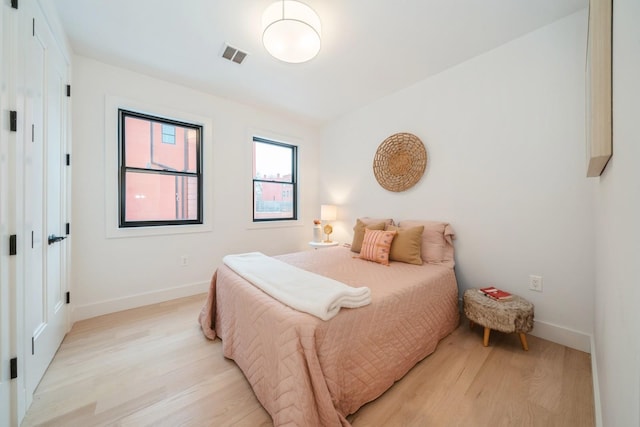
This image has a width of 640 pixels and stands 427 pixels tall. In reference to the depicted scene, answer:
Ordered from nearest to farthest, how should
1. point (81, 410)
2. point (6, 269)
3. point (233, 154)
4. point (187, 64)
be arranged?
point (6, 269) < point (81, 410) < point (187, 64) < point (233, 154)

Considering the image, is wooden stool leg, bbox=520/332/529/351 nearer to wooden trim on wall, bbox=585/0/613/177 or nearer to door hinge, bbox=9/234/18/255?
wooden trim on wall, bbox=585/0/613/177

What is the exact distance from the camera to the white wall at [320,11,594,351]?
177cm

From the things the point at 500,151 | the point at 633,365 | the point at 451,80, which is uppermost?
the point at 451,80

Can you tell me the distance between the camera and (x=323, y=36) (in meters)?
1.95

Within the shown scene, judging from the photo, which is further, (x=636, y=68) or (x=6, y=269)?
(x=6, y=269)

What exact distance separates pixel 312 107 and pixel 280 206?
61.4 inches

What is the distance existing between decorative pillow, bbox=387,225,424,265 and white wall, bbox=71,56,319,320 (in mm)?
1943

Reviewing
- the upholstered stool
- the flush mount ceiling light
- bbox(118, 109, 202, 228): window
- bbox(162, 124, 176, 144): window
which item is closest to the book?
the upholstered stool

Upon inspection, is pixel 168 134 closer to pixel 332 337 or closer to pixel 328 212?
pixel 328 212

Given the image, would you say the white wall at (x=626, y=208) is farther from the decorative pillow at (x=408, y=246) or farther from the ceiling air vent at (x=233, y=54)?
the ceiling air vent at (x=233, y=54)

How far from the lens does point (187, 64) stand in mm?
2361

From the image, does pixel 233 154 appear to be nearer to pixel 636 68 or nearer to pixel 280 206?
pixel 280 206

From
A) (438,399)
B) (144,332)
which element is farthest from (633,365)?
(144,332)

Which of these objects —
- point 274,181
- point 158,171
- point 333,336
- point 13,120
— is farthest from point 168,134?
point 333,336
